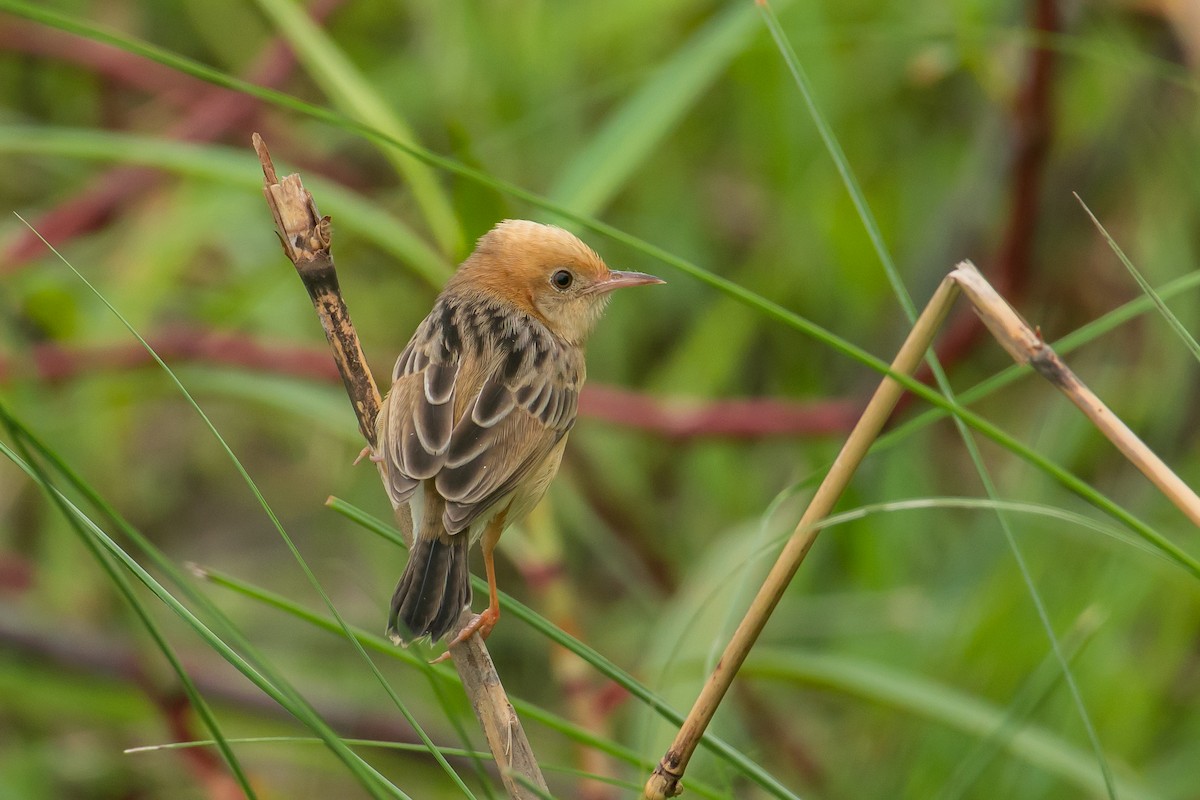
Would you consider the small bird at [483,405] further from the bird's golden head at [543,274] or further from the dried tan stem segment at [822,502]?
the dried tan stem segment at [822,502]

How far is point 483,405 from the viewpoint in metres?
3.18

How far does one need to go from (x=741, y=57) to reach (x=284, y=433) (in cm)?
263

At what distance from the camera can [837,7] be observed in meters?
5.66

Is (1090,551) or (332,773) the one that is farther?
(332,773)

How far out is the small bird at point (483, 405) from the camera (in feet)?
8.90

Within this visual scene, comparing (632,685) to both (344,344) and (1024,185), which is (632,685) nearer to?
(344,344)

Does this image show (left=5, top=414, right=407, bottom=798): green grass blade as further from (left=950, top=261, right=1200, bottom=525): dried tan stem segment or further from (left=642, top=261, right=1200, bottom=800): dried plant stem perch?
(left=950, top=261, right=1200, bottom=525): dried tan stem segment

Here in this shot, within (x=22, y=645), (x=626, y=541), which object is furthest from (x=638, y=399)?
(x=22, y=645)

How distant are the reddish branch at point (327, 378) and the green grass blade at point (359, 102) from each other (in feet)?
2.39

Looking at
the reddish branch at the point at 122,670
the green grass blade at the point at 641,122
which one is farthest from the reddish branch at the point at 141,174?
the green grass blade at the point at 641,122

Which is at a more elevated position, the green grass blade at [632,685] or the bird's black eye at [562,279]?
the bird's black eye at [562,279]

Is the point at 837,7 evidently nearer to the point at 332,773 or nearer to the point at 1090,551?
the point at 1090,551

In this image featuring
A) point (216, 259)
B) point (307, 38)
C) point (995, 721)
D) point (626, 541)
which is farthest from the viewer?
point (216, 259)

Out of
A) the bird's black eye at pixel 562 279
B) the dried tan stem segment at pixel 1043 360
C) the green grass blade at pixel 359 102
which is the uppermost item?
the green grass blade at pixel 359 102
